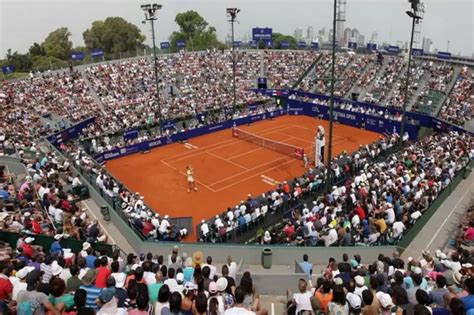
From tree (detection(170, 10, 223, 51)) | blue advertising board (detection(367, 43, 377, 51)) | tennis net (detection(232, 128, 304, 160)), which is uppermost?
tree (detection(170, 10, 223, 51))

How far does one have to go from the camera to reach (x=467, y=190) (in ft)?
65.5

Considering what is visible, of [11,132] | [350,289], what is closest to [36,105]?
[11,132]

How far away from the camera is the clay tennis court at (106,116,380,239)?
25.7 metres

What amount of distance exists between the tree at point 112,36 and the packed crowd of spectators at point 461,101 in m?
65.1

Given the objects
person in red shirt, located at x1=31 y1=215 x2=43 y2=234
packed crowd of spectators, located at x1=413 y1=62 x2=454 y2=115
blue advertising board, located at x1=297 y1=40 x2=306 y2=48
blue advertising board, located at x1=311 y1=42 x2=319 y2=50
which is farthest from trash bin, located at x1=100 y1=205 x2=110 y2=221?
blue advertising board, located at x1=297 y1=40 x2=306 y2=48

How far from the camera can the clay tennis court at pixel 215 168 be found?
2573 cm

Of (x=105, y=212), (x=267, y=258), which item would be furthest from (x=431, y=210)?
(x=105, y=212)

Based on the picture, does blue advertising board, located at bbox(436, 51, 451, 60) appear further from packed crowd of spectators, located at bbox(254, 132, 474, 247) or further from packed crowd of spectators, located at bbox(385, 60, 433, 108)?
packed crowd of spectators, located at bbox(254, 132, 474, 247)

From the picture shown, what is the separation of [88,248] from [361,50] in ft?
172

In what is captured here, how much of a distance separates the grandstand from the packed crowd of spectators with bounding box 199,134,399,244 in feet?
0.32

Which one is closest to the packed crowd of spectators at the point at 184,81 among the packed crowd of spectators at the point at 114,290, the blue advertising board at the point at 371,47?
the blue advertising board at the point at 371,47

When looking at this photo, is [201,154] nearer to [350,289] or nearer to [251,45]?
[350,289]

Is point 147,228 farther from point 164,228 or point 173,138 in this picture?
point 173,138

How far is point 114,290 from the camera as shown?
24.9ft
